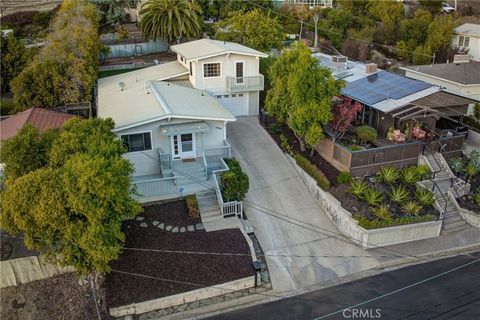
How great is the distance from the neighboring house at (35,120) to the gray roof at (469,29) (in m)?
39.8

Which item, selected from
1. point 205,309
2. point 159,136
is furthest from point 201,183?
point 205,309

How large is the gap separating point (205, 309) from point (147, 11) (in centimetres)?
3331

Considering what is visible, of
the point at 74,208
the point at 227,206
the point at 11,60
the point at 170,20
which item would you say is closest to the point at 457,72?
the point at 227,206

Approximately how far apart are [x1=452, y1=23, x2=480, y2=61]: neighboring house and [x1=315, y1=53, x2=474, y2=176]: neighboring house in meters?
21.6

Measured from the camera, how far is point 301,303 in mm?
15852

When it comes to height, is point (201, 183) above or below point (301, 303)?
above

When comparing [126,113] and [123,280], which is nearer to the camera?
[123,280]

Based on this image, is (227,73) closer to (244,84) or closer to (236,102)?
(244,84)

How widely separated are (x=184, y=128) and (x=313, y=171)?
22.7 feet

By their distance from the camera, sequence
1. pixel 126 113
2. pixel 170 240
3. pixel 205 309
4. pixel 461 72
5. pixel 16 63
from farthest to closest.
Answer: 1. pixel 16 63
2. pixel 461 72
3. pixel 126 113
4. pixel 170 240
5. pixel 205 309

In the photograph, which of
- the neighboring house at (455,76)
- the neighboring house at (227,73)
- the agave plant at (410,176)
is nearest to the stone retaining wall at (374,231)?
the agave plant at (410,176)

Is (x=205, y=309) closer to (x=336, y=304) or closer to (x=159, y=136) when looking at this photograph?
(x=336, y=304)

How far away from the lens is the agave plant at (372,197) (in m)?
20.0

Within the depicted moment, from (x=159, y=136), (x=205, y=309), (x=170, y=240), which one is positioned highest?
(x=159, y=136)
